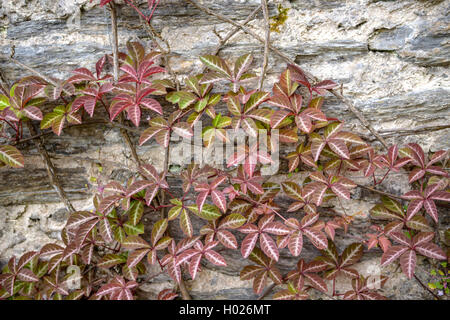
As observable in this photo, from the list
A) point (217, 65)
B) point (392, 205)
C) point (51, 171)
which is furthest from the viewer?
point (51, 171)

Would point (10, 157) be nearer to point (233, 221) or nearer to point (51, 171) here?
point (51, 171)

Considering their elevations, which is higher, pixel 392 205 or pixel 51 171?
pixel 51 171

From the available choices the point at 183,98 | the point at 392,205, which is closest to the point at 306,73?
the point at 183,98

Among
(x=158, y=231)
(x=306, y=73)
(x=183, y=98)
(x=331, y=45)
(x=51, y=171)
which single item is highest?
(x=331, y=45)

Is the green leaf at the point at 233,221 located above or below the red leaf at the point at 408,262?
above

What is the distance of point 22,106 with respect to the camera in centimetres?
135

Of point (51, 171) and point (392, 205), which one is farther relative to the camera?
point (51, 171)

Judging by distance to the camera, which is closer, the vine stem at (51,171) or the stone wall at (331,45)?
the stone wall at (331,45)

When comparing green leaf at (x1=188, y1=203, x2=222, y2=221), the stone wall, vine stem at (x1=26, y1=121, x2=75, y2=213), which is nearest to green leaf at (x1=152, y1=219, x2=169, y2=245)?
green leaf at (x1=188, y1=203, x2=222, y2=221)

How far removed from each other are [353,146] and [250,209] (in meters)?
0.58

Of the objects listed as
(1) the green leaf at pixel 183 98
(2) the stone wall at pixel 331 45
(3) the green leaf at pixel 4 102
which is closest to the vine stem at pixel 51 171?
(3) the green leaf at pixel 4 102

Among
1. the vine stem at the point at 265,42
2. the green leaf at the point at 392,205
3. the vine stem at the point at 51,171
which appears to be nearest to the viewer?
the vine stem at the point at 265,42

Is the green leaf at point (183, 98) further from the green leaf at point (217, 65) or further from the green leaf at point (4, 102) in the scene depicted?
the green leaf at point (4, 102)

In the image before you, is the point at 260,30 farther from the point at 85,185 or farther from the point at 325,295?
the point at 325,295
